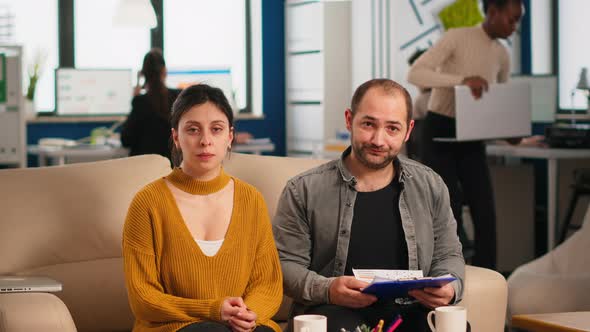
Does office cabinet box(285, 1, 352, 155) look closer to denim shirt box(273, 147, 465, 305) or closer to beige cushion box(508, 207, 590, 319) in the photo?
beige cushion box(508, 207, 590, 319)

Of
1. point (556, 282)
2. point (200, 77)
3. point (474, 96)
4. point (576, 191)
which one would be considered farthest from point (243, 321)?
point (200, 77)

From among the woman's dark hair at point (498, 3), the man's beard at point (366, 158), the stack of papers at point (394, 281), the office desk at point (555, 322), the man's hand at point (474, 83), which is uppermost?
the woman's dark hair at point (498, 3)

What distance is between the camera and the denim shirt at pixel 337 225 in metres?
2.44

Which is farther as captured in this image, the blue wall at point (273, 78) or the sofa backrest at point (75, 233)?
the blue wall at point (273, 78)

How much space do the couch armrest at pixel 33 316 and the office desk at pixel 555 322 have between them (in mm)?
1107

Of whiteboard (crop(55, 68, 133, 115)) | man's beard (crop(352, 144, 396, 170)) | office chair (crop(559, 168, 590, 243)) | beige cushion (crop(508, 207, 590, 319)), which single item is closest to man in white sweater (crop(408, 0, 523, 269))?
beige cushion (crop(508, 207, 590, 319))

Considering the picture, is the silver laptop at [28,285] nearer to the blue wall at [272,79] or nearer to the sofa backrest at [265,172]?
the sofa backrest at [265,172]

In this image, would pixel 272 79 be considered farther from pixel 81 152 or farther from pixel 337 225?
pixel 337 225

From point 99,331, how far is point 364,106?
979 mm

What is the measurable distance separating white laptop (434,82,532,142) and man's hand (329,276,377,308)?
7.63 feet

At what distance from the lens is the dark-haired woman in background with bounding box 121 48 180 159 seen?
17.2 feet

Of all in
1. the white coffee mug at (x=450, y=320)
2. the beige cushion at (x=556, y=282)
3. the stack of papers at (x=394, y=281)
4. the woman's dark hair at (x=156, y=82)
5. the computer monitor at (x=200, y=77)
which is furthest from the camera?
the computer monitor at (x=200, y=77)

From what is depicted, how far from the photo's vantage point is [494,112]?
4.71m

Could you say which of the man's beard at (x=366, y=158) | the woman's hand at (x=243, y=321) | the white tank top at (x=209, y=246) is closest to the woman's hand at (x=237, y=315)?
the woman's hand at (x=243, y=321)
